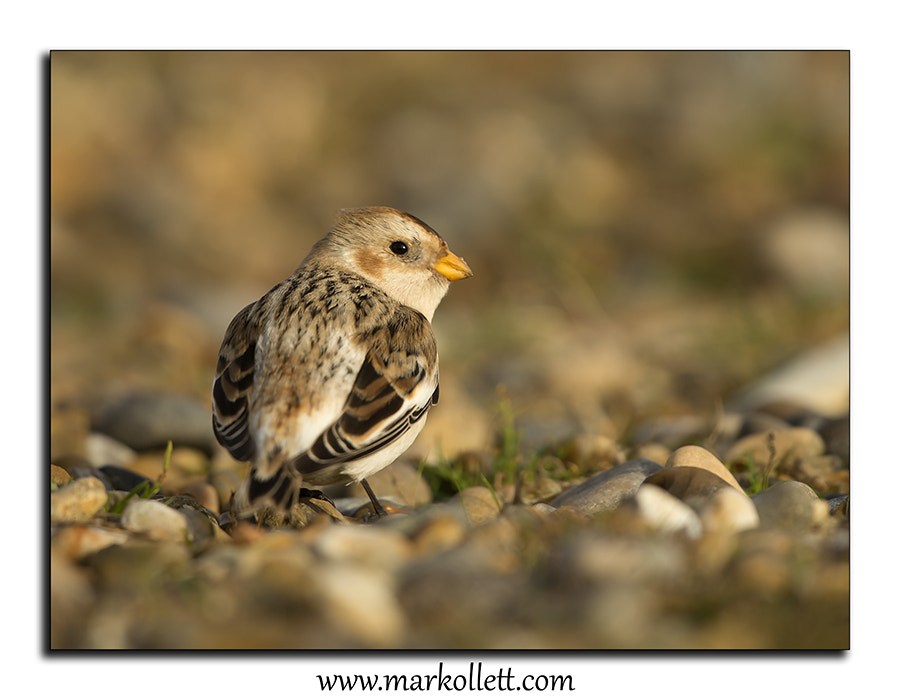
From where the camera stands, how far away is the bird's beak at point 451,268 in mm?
4152

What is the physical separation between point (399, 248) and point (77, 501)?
1.57 m

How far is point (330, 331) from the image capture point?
137 inches

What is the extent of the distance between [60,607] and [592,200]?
25.7ft

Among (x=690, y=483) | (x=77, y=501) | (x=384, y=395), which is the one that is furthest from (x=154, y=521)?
(x=690, y=483)

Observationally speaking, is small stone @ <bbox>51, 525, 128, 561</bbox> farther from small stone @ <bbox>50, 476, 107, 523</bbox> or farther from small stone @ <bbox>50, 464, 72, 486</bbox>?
small stone @ <bbox>50, 464, 72, 486</bbox>

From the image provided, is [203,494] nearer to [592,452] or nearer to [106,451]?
[106,451]

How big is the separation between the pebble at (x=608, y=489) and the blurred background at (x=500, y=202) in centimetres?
225

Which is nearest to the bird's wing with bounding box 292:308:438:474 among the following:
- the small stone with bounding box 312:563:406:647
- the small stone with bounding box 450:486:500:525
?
the small stone with bounding box 450:486:500:525

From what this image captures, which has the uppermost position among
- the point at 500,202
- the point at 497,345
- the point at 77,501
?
the point at 500,202

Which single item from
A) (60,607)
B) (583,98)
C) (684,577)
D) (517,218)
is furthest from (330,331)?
(583,98)

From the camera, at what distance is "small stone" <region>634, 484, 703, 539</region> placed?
2785mm

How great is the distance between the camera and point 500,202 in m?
9.88

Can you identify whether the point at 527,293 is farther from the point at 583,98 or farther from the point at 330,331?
the point at 330,331

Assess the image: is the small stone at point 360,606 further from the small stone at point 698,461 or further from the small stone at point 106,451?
the small stone at point 106,451
